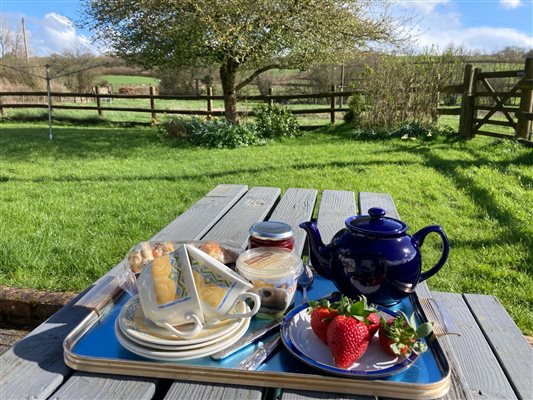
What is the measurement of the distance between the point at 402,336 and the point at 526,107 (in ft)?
25.8

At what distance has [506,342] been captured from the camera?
49.1 inches

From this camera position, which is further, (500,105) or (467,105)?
(467,105)

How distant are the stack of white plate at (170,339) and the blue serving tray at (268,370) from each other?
0.02 m

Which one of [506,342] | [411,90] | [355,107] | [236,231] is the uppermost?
[411,90]

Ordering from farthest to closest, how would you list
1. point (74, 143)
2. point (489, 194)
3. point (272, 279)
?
point (74, 143) → point (489, 194) → point (272, 279)

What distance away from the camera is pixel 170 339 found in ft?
3.17

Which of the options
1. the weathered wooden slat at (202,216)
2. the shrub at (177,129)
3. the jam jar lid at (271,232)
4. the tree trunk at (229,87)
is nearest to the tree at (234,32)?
the tree trunk at (229,87)

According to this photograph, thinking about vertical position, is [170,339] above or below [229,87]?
below

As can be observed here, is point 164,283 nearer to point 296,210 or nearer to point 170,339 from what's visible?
point 170,339

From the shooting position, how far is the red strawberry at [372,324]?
939 mm

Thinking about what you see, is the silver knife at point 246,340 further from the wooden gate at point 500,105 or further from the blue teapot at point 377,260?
the wooden gate at point 500,105

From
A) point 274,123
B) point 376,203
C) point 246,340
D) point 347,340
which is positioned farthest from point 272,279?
point 274,123

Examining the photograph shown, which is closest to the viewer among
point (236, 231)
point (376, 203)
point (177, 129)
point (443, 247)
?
point (443, 247)

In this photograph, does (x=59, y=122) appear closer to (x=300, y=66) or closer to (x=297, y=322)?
(x=300, y=66)
